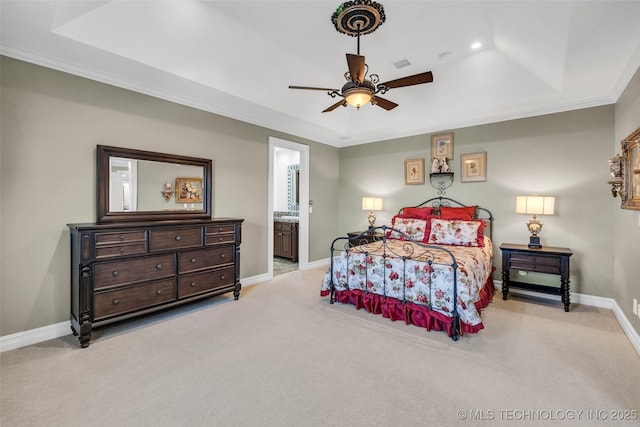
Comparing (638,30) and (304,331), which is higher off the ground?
(638,30)

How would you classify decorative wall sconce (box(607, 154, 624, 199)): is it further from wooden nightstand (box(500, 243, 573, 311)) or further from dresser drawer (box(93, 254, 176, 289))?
dresser drawer (box(93, 254, 176, 289))

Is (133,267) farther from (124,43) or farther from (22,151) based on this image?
(124,43)

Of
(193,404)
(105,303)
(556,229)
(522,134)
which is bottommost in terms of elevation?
(193,404)

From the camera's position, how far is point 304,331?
9.77 feet

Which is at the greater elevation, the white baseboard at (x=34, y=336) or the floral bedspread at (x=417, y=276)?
the floral bedspread at (x=417, y=276)

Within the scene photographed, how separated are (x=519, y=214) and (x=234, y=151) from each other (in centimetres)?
456

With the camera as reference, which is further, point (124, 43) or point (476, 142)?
point (476, 142)

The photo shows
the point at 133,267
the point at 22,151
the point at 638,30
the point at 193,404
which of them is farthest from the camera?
the point at 133,267

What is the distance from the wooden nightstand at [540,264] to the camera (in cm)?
355

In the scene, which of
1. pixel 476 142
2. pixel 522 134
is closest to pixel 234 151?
pixel 476 142

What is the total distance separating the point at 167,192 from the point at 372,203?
3632 mm

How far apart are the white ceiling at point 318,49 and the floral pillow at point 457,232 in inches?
70.3

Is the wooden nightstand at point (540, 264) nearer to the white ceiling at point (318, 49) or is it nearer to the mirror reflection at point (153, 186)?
the white ceiling at point (318, 49)

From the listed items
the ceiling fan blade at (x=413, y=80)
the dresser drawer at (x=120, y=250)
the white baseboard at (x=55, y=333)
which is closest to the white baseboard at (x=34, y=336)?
the white baseboard at (x=55, y=333)
